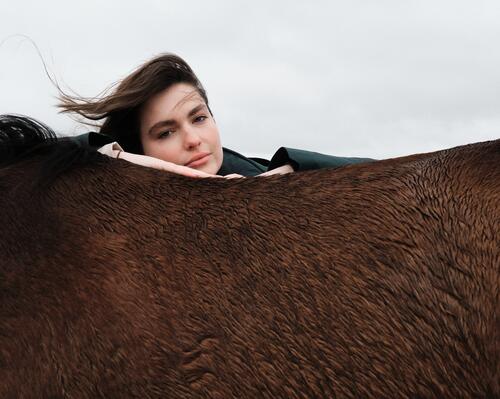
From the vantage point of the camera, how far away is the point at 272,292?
6.32 ft

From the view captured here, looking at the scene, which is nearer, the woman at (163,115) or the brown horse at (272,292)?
the brown horse at (272,292)

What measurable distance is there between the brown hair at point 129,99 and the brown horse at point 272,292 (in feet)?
4.22

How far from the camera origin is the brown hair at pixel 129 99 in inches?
131

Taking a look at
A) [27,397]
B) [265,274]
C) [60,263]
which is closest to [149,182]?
[60,263]

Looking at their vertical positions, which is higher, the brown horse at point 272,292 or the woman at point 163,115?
the woman at point 163,115

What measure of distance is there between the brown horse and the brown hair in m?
1.29

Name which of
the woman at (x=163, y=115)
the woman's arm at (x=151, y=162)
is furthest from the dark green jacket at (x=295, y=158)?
the woman at (x=163, y=115)

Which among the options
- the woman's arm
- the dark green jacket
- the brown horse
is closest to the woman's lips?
the dark green jacket

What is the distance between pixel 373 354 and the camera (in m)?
1.85

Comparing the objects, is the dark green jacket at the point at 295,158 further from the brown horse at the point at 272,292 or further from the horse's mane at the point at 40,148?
the brown horse at the point at 272,292

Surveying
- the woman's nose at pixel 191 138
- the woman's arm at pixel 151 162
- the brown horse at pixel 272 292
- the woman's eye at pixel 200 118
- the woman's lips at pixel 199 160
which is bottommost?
the brown horse at pixel 272 292

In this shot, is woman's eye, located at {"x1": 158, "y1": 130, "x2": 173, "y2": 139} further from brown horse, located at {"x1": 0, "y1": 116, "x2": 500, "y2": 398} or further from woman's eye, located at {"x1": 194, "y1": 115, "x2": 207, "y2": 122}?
brown horse, located at {"x1": 0, "y1": 116, "x2": 500, "y2": 398}

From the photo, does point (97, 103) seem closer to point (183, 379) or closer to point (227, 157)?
point (227, 157)

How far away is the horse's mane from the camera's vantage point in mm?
2330
